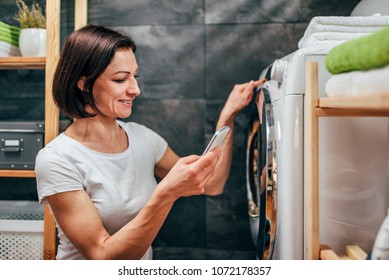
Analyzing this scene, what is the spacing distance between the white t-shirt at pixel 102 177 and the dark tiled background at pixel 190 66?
11 centimetres

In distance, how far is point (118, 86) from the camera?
3.39 feet

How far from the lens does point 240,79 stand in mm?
1155

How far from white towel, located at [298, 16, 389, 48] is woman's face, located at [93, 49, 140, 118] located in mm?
438

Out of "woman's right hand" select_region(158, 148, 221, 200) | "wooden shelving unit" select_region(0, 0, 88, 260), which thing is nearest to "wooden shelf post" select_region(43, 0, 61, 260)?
"wooden shelving unit" select_region(0, 0, 88, 260)

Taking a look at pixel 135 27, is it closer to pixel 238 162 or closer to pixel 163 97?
pixel 163 97

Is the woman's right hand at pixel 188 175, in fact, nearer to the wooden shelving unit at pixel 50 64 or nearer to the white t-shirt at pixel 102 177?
the white t-shirt at pixel 102 177

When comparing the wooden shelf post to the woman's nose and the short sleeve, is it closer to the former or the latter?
the short sleeve

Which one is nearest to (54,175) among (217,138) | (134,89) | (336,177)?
(134,89)

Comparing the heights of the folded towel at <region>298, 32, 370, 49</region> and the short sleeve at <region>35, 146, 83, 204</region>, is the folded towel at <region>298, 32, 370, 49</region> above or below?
above

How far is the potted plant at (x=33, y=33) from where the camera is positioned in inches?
45.4

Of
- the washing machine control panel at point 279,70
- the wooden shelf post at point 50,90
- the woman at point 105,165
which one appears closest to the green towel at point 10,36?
the wooden shelf post at point 50,90

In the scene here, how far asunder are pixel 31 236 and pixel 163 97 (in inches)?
20.8

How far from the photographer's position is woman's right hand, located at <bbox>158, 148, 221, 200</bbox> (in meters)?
0.93
